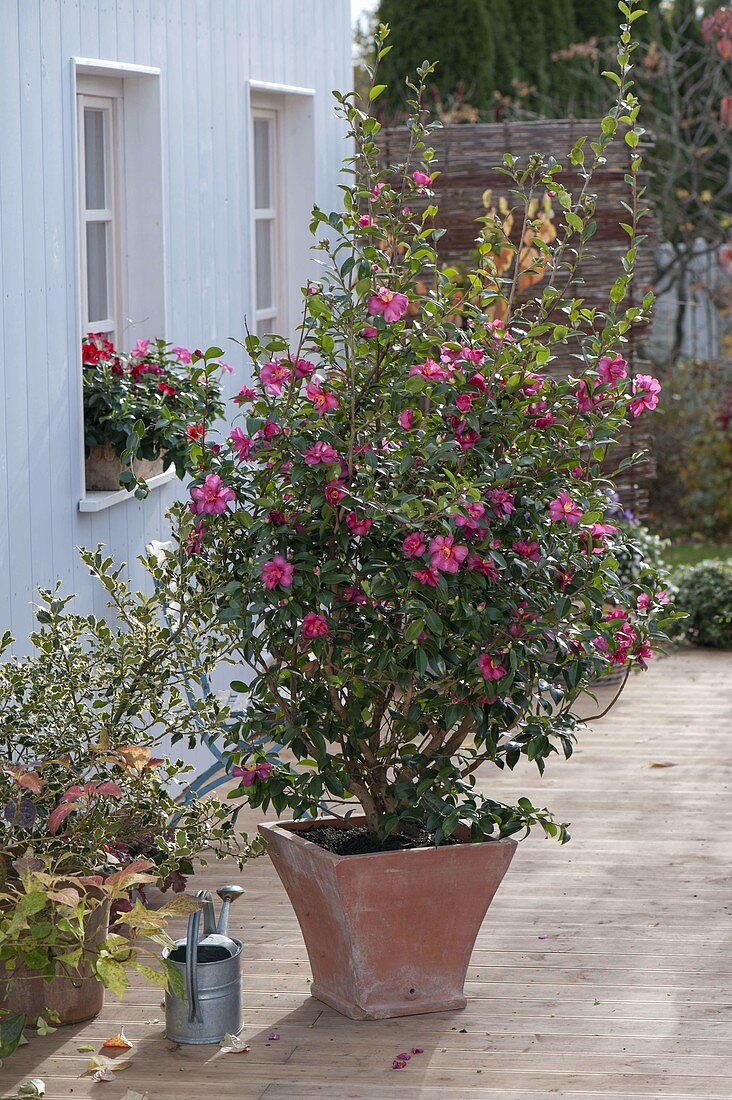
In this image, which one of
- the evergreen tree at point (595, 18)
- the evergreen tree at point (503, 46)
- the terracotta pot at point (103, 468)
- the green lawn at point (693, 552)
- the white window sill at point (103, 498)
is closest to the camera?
the white window sill at point (103, 498)

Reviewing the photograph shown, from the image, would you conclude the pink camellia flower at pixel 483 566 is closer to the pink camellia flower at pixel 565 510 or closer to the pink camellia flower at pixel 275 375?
the pink camellia flower at pixel 565 510

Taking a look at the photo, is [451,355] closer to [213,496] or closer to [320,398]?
[320,398]

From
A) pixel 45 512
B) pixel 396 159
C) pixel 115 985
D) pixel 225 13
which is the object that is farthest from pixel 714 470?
pixel 115 985

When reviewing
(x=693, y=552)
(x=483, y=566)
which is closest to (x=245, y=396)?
(x=483, y=566)

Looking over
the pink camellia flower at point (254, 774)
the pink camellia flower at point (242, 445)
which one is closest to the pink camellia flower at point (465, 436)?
the pink camellia flower at point (242, 445)

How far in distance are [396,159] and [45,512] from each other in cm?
405

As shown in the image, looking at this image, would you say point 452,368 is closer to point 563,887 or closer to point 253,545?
point 253,545

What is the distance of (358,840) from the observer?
3830mm

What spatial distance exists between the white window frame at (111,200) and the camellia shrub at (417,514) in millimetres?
1667

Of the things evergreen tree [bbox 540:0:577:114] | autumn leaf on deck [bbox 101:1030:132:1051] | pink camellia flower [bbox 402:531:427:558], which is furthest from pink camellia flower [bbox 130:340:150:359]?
evergreen tree [bbox 540:0:577:114]

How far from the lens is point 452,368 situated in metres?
3.48

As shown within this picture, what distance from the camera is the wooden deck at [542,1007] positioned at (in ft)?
11.0

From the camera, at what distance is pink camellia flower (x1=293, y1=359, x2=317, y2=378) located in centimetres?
348

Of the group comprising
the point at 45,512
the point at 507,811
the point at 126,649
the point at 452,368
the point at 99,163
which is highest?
the point at 99,163
